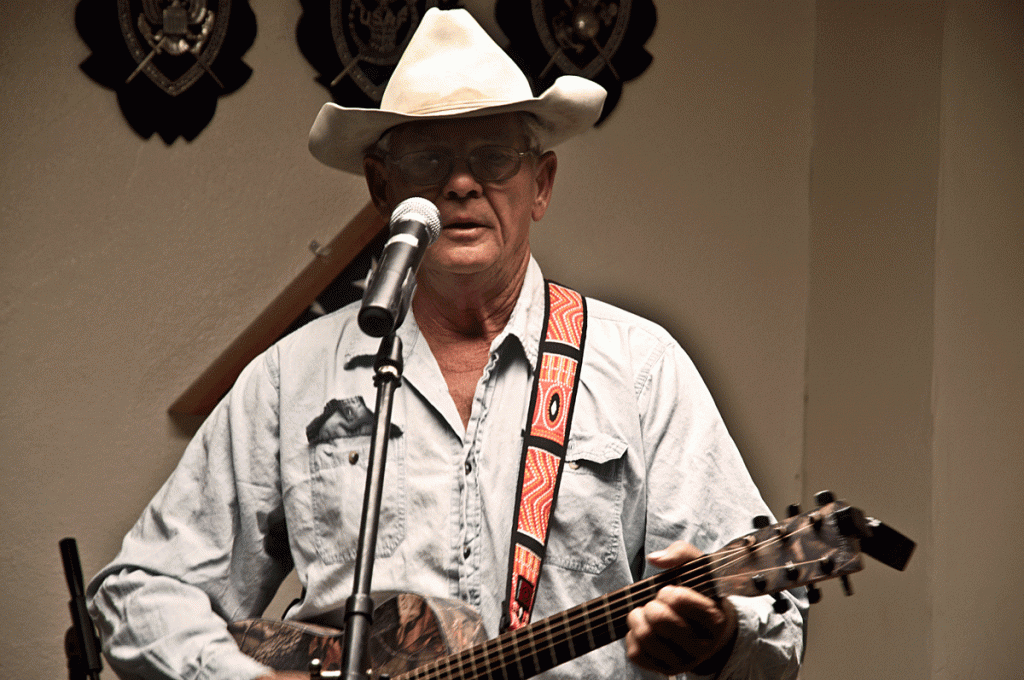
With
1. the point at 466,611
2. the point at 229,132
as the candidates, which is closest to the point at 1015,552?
the point at 466,611

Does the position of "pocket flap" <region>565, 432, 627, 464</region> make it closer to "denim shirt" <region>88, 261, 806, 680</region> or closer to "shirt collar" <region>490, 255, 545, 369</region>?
"denim shirt" <region>88, 261, 806, 680</region>

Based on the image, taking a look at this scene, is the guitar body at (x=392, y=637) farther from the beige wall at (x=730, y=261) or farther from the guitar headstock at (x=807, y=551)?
the beige wall at (x=730, y=261)

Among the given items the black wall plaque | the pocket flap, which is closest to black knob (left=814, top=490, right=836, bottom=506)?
the pocket flap

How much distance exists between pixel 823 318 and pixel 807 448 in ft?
1.12

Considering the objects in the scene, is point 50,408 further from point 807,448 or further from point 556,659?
point 807,448

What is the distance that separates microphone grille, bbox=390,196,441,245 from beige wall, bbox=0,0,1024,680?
4.74 ft

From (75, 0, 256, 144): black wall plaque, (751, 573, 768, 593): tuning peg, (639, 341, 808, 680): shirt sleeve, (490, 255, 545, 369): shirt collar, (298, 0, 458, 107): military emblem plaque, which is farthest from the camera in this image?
(298, 0, 458, 107): military emblem plaque

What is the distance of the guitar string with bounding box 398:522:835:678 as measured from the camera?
56.0 inches

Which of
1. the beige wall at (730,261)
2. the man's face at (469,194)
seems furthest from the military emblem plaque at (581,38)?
the man's face at (469,194)

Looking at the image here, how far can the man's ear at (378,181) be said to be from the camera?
1.95 meters

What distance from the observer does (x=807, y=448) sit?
9.37 ft

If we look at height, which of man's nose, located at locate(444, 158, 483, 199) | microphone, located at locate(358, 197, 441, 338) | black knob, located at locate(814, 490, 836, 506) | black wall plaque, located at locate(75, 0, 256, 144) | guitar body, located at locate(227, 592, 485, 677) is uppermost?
black wall plaque, located at locate(75, 0, 256, 144)

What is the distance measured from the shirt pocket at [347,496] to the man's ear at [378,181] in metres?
0.42

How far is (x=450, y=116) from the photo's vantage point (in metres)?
1.79
